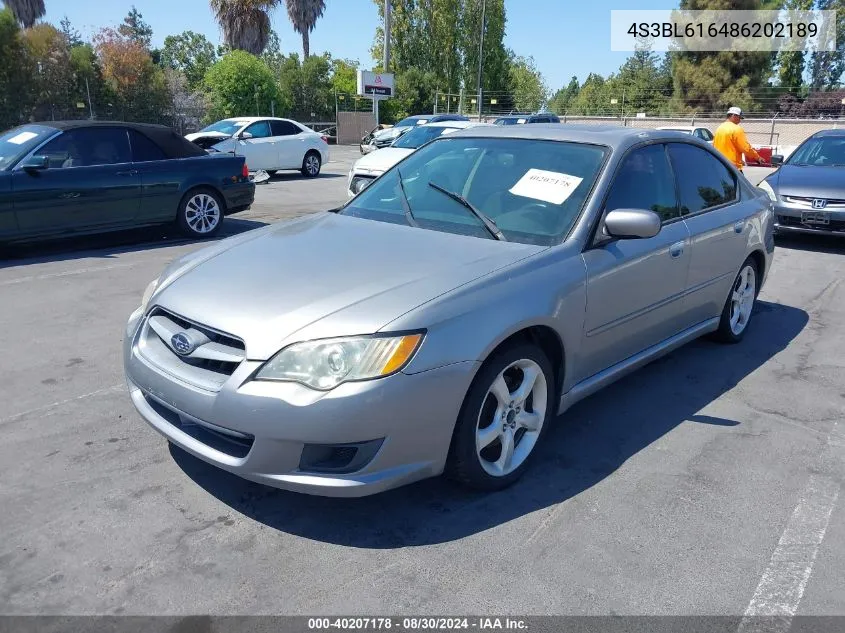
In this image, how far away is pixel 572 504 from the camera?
3.13m

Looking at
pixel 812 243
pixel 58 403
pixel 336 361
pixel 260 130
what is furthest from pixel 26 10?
pixel 336 361

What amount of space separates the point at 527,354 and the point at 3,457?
2584 mm

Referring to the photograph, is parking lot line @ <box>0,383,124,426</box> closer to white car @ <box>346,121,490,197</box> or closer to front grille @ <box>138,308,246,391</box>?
front grille @ <box>138,308,246,391</box>

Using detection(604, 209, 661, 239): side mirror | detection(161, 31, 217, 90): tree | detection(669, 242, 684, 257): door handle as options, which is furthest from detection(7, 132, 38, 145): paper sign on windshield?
detection(161, 31, 217, 90): tree

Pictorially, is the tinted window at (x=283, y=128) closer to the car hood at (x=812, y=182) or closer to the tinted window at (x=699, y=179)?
the car hood at (x=812, y=182)

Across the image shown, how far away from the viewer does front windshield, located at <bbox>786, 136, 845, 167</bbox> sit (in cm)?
971

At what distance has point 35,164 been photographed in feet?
24.5

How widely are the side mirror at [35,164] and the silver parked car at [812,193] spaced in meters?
8.88

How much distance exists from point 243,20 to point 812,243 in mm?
38445

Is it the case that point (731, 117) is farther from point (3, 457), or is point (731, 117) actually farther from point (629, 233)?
point (3, 457)

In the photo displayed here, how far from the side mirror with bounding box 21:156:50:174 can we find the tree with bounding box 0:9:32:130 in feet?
79.0

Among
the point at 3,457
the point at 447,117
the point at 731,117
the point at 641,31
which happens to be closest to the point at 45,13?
the point at 447,117

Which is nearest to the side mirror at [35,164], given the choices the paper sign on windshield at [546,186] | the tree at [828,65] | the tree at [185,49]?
the paper sign on windshield at [546,186]

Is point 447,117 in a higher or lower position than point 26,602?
higher
